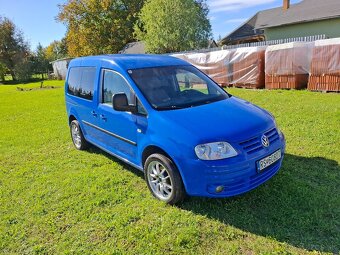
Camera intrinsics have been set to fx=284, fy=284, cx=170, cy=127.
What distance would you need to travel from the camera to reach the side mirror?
3.71 meters

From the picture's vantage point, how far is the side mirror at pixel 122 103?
3.71 meters

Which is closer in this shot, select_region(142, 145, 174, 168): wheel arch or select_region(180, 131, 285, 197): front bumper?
select_region(180, 131, 285, 197): front bumper

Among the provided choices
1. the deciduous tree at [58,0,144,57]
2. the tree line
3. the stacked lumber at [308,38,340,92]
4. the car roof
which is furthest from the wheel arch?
the deciduous tree at [58,0,144,57]

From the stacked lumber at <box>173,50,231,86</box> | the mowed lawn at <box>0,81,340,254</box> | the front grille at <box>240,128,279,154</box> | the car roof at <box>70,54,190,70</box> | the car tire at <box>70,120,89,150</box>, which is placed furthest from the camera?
the stacked lumber at <box>173,50,231,86</box>

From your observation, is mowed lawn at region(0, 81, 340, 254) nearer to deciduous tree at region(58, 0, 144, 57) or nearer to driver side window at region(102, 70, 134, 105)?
driver side window at region(102, 70, 134, 105)

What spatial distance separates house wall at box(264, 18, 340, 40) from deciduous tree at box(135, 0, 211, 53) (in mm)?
6100

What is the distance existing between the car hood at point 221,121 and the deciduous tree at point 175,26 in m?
24.0

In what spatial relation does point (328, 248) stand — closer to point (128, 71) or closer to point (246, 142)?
point (246, 142)

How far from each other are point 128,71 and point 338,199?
318cm

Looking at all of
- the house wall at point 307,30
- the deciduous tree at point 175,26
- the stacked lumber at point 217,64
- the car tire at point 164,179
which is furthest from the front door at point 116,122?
the deciduous tree at point 175,26

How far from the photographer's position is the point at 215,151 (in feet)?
9.99

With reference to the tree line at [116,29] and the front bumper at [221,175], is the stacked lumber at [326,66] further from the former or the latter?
the tree line at [116,29]

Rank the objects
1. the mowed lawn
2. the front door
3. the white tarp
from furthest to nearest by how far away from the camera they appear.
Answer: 1. the white tarp
2. the front door
3. the mowed lawn

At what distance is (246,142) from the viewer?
314 centimetres
